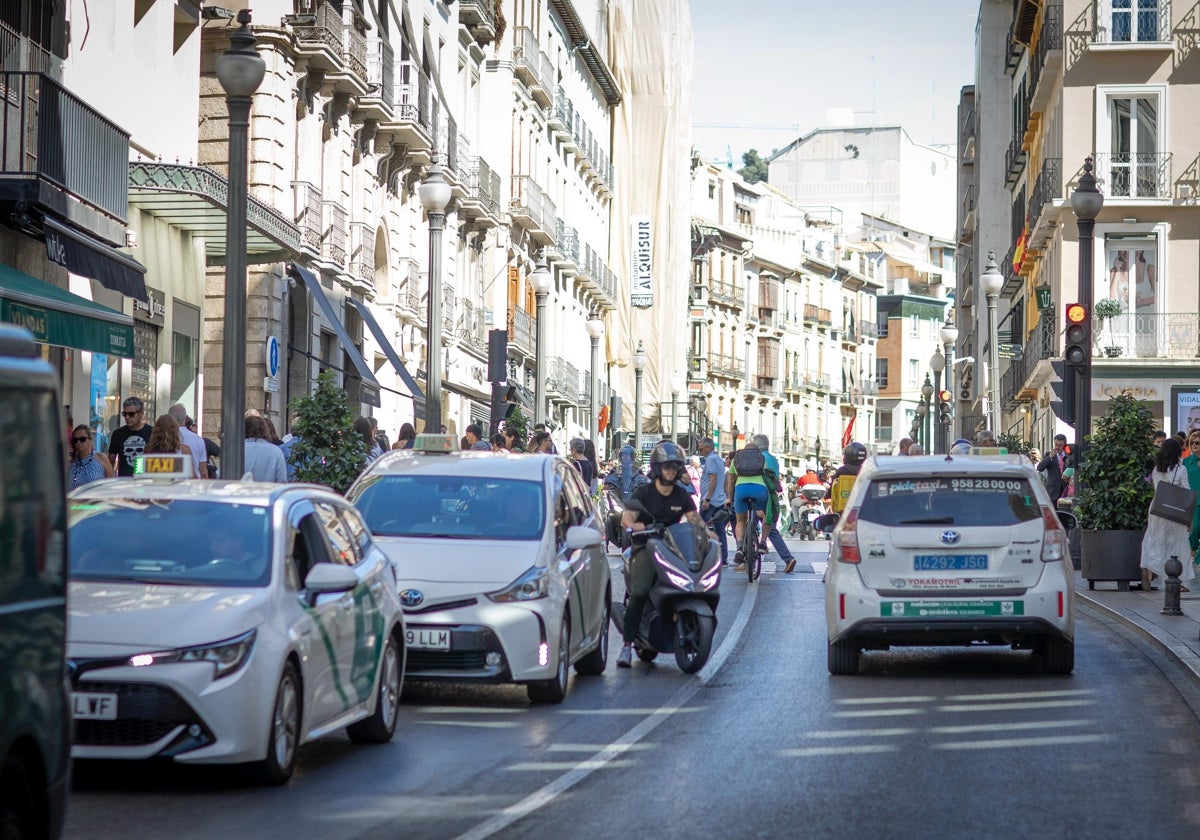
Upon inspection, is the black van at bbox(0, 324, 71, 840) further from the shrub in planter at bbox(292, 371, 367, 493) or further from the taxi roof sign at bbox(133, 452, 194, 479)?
the shrub in planter at bbox(292, 371, 367, 493)

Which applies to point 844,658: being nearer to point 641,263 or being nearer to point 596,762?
point 596,762

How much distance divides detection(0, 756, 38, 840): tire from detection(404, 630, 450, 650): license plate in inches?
265

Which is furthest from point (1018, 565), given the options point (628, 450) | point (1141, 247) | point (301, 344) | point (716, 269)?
point (716, 269)

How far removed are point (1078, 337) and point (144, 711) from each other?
1829cm

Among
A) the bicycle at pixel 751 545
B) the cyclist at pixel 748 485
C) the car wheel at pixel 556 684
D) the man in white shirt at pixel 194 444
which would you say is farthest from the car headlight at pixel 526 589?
the cyclist at pixel 748 485

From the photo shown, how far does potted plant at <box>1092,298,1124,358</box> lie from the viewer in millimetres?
46719

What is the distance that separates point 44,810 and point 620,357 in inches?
2814

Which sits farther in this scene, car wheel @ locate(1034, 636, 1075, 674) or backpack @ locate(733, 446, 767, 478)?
backpack @ locate(733, 446, 767, 478)

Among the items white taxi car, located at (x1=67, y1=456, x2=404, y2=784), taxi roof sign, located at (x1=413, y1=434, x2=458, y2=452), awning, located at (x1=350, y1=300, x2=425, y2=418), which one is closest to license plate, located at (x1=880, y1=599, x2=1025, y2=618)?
taxi roof sign, located at (x1=413, y1=434, x2=458, y2=452)

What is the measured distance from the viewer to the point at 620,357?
78.2 metres

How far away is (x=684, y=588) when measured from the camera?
51.9 feet

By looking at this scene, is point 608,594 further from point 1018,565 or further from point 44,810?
point 44,810

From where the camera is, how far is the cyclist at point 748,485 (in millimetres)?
28219

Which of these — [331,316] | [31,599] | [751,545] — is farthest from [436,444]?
[331,316]
